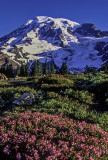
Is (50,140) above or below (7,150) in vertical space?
above

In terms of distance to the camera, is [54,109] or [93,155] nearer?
[93,155]

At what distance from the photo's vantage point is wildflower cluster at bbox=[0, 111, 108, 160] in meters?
4.02

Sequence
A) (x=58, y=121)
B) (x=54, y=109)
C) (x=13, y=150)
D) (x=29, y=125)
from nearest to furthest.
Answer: (x=13, y=150) < (x=29, y=125) < (x=58, y=121) < (x=54, y=109)

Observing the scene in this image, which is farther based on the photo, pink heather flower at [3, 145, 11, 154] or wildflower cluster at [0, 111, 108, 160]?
pink heather flower at [3, 145, 11, 154]

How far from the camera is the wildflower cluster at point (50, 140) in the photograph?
158 inches

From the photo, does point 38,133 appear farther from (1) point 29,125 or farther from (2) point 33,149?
(2) point 33,149

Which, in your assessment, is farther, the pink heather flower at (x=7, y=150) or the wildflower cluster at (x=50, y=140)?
the pink heather flower at (x=7, y=150)

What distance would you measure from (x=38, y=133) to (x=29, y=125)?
0.56m

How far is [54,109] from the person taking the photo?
24.9ft

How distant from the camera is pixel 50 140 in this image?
14.8 ft

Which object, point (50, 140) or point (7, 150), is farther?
point (50, 140)

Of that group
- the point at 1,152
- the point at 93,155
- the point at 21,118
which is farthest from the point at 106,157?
the point at 21,118

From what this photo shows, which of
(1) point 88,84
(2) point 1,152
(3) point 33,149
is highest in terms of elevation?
(1) point 88,84

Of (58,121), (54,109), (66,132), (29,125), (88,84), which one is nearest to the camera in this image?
(66,132)
